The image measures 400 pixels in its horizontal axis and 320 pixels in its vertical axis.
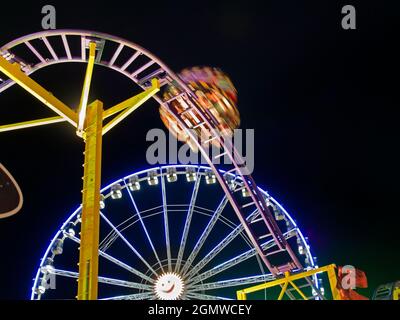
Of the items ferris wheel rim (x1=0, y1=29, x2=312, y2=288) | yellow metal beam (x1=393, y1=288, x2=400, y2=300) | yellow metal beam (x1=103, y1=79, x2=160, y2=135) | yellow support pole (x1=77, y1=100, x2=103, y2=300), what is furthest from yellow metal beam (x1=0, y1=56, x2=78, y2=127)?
yellow metal beam (x1=393, y1=288, x2=400, y2=300)

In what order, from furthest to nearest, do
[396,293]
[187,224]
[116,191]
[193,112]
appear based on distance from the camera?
1. [116,191]
2. [187,224]
3. [193,112]
4. [396,293]

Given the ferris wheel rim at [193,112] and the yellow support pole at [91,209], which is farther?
the ferris wheel rim at [193,112]

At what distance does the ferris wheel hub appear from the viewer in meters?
18.7

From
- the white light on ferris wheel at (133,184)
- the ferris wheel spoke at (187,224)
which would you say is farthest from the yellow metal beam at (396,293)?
the white light on ferris wheel at (133,184)

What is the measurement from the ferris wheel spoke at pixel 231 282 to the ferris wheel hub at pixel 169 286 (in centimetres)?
43

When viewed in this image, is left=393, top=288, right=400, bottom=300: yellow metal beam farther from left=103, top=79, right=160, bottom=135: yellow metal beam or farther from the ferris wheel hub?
the ferris wheel hub

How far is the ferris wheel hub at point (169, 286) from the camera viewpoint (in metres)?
18.7

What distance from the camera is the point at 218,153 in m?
16.9

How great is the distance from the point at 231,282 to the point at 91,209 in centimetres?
1129

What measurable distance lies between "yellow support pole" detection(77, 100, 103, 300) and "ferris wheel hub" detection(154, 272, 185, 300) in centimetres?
967

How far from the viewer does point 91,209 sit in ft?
30.5

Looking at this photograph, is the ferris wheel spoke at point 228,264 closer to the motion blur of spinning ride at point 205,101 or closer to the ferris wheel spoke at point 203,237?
the ferris wheel spoke at point 203,237

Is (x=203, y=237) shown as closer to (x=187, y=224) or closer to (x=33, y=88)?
(x=187, y=224)

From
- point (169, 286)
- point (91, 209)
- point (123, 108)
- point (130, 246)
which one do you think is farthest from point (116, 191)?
point (91, 209)
